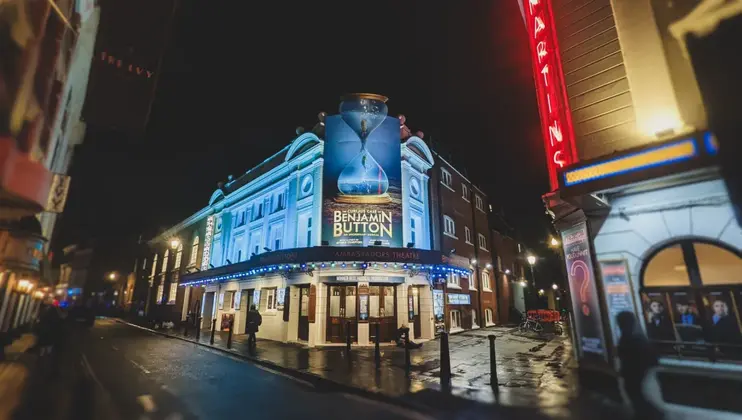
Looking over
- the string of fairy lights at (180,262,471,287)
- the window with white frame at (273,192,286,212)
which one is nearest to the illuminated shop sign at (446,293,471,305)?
the string of fairy lights at (180,262,471,287)

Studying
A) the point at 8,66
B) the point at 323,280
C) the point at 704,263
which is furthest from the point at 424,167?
the point at 8,66

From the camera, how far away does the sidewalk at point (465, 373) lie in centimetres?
670

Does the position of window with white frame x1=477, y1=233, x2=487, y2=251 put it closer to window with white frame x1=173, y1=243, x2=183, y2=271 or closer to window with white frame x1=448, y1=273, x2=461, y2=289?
window with white frame x1=448, y1=273, x2=461, y2=289

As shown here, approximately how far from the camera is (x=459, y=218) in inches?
965

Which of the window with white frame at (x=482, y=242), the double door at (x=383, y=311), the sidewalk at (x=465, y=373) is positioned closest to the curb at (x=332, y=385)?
the sidewalk at (x=465, y=373)

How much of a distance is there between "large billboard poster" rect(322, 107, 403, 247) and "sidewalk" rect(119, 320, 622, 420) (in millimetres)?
5564

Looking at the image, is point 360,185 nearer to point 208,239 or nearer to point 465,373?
point 465,373

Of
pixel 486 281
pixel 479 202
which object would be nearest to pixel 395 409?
pixel 486 281

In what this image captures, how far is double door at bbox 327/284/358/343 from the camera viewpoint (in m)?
16.2

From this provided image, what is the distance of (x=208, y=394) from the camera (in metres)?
7.46

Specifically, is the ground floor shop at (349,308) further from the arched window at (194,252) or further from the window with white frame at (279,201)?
the arched window at (194,252)

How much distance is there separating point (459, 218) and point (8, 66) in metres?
23.1

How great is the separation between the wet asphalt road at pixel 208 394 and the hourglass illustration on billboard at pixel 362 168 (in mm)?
9206

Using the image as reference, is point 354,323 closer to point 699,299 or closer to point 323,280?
point 323,280
